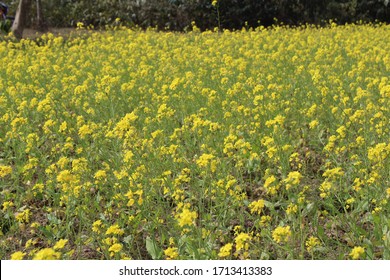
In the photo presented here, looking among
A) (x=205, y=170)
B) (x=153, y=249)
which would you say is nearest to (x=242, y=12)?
(x=205, y=170)

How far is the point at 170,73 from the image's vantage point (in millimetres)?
6840

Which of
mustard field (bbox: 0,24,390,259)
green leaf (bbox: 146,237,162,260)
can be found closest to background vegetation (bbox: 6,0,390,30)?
mustard field (bbox: 0,24,390,259)

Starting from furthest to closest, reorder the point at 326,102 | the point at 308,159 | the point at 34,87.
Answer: the point at 34,87 → the point at 326,102 → the point at 308,159

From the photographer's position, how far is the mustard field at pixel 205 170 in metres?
3.30

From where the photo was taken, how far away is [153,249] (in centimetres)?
336

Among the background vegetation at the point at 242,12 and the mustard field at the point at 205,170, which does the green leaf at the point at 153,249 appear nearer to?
the mustard field at the point at 205,170

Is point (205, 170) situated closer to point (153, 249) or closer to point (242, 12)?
point (153, 249)

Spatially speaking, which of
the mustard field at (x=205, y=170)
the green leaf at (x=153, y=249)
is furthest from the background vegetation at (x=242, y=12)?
the green leaf at (x=153, y=249)

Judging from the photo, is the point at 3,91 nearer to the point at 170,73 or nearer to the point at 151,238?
the point at 170,73

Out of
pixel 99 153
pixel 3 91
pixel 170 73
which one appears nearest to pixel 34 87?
pixel 3 91

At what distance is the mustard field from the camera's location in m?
3.30

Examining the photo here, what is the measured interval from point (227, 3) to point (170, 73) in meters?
7.55

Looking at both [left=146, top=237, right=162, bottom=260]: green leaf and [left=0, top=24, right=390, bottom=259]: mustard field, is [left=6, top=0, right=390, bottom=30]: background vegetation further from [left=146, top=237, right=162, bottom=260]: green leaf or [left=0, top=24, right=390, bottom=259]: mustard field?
[left=146, top=237, right=162, bottom=260]: green leaf

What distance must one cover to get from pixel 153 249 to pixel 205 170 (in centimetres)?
67
